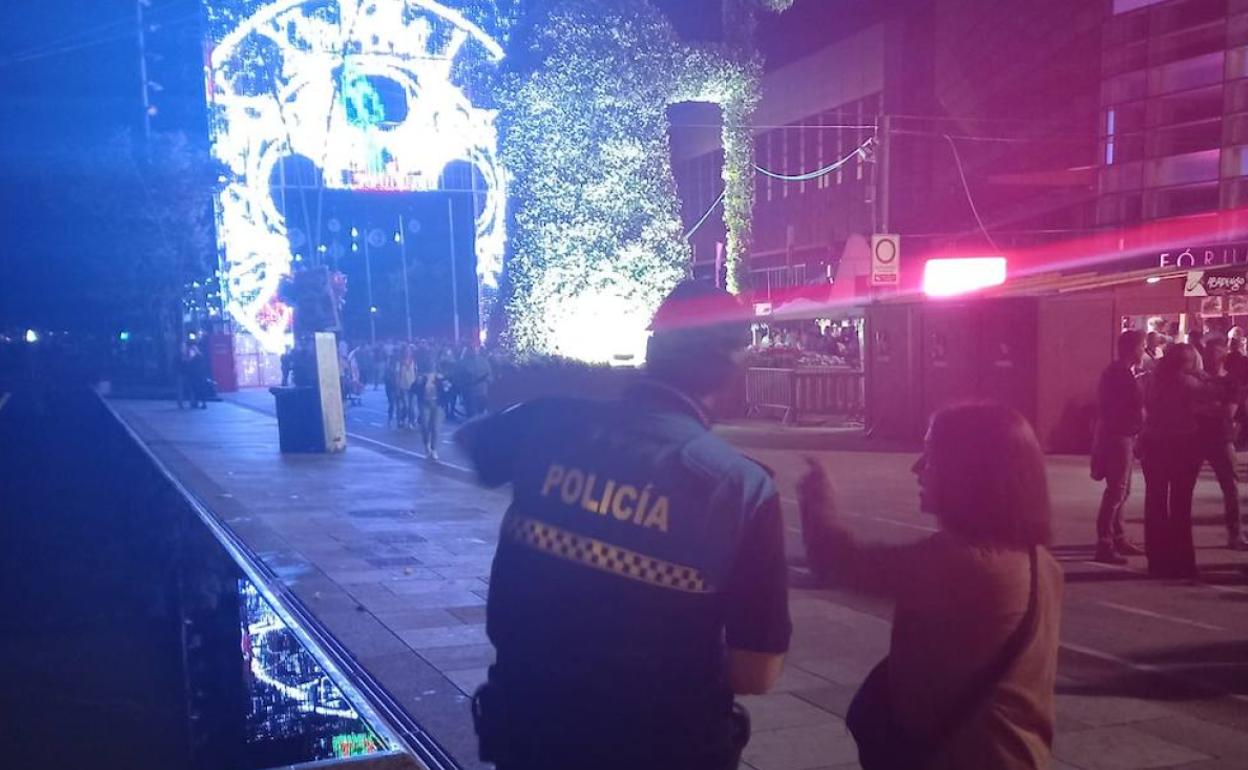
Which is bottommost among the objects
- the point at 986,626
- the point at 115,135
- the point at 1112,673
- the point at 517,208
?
the point at 1112,673

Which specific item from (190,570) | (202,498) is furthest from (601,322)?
(190,570)

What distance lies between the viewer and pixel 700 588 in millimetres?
1819

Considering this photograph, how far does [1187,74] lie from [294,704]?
2323cm

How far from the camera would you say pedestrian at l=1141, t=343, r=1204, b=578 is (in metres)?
7.26

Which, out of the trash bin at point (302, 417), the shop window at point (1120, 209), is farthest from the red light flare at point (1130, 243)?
the trash bin at point (302, 417)

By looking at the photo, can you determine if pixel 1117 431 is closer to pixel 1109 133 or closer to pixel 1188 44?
pixel 1188 44

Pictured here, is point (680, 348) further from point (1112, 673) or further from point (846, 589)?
point (1112, 673)

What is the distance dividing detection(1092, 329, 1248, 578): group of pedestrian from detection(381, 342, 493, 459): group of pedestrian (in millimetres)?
9256

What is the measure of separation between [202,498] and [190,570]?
3.36 metres

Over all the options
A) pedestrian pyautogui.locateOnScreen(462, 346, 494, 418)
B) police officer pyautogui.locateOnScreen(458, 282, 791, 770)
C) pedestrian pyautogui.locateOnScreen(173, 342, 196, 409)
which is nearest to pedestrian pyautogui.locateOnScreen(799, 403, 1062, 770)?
police officer pyautogui.locateOnScreen(458, 282, 791, 770)

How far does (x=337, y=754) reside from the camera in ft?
14.1

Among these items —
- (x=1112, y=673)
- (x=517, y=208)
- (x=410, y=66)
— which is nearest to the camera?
(x=1112, y=673)

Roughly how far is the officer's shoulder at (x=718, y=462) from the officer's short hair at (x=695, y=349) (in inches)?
5.0

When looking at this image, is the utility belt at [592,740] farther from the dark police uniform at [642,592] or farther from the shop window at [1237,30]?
the shop window at [1237,30]
